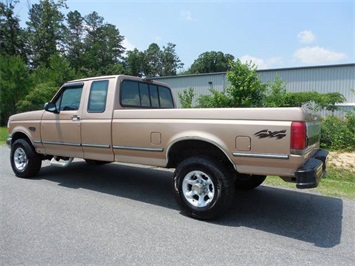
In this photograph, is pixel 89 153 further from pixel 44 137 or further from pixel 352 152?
pixel 352 152

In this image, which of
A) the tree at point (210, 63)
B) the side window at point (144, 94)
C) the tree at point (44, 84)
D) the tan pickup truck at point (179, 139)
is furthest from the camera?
the tree at point (210, 63)

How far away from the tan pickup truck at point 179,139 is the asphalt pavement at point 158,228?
0.50m

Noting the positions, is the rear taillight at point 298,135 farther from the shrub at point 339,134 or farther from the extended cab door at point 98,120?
the shrub at point 339,134

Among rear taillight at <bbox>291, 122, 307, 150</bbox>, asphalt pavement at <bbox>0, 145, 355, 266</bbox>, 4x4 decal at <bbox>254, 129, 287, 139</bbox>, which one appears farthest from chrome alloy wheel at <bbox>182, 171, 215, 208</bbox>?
rear taillight at <bbox>291, 122, 307, 150</bbox>

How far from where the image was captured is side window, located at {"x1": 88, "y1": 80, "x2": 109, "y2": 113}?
546cm

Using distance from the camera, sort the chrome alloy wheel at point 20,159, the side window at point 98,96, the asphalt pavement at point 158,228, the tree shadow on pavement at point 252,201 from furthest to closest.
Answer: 1. the chrome alloy wheel at point 20,159
2. the side window at point 98,96
3. the tree shadow on pavement at point 252,201
4. the asphalt pavement at point 158,228

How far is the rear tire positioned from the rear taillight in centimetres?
190

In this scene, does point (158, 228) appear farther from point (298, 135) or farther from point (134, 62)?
point (134, 62)

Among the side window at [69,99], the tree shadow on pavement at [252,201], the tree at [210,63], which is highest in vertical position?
the tree at [210,63]

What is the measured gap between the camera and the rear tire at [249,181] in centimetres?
557

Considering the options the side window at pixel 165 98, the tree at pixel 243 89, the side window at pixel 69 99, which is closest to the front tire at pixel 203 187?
the side window at pixel 165 98

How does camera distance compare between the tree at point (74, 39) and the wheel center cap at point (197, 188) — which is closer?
the wheel center cap at point (197, 188)

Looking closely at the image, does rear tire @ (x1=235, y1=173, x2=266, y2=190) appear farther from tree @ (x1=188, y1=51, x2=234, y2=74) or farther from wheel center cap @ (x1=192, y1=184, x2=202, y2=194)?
tree @ (x1=188, y1=51, x2=234, y2=74)

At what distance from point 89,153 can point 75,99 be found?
1145 mm
